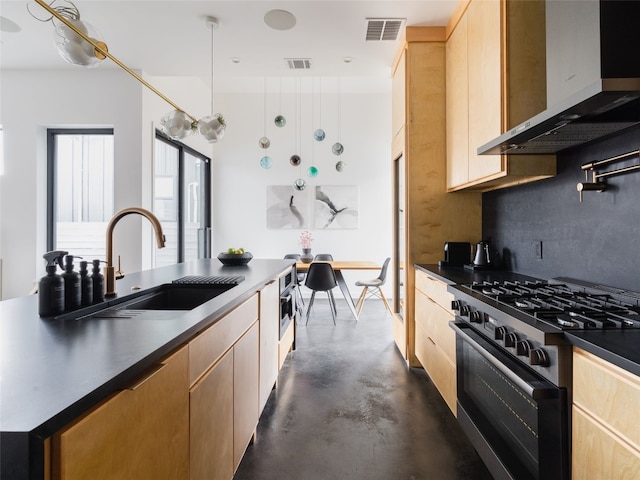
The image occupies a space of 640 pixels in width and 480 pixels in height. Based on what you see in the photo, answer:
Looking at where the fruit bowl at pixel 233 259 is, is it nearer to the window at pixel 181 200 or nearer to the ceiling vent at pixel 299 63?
the window at pixel 181 200

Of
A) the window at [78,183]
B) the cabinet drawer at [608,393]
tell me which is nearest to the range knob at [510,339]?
the cabinet drawer at [608,393]

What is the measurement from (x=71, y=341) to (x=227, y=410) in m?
0.72

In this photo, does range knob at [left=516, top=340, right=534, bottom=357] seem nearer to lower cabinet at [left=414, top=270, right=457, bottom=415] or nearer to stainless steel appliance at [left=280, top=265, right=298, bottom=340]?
lower cabinet at [left=414, top=270, right=457, bottom=415]

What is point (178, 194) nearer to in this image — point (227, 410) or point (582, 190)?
point (227, 410)

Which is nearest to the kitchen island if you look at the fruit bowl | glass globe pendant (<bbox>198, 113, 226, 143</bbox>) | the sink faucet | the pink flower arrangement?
the sink faucet

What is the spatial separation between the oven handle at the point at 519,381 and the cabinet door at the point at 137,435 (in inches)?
40.9

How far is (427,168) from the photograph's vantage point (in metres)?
2.98

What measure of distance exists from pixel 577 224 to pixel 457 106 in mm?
1243

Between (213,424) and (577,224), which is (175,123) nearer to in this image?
(213,424)

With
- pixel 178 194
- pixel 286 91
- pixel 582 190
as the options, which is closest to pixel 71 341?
pixel 582 190

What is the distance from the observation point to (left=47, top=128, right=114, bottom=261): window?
164 inches

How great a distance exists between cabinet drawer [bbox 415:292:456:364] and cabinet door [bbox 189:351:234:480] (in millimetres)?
1225

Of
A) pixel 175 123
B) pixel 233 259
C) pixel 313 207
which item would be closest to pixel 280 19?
pixel 175 123

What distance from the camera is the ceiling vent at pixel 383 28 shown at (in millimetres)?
2887
